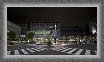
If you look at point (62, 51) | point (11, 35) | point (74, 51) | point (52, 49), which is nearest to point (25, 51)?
point (11, 35)

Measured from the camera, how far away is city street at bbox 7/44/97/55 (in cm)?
492

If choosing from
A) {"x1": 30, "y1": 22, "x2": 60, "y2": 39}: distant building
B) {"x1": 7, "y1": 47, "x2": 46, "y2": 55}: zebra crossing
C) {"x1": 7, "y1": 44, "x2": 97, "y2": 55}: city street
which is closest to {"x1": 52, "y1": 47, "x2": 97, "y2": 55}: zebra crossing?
{"x1": 7, "y1": 44, "x2": 97, "y2": 55}: city street

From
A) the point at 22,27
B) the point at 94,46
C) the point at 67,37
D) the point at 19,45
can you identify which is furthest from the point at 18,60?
the point at 94,46

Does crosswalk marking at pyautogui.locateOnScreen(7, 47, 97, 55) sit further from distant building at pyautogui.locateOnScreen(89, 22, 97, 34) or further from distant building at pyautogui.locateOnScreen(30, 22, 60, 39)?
distant building at pyautogui.locateOnScreen(89, 22, 97, 34)

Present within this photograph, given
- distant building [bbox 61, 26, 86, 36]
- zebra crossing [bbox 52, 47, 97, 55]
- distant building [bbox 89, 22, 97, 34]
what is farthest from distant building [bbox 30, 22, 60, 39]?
distant building [bbox 89, 22, 97, 34]

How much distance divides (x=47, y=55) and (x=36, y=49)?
0.28m

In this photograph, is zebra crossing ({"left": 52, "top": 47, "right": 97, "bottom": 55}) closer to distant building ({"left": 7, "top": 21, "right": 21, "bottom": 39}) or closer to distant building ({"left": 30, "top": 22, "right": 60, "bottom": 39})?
distant building ({"left": 30, "top": 22, "right": 60, "bottom": 39})

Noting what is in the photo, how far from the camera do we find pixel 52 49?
5.01m

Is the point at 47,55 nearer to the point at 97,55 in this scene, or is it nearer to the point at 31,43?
the point at 31,43

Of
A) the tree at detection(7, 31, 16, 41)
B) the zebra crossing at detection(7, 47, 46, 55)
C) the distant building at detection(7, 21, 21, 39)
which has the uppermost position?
the distant building at detection(7, 21, 21, 39)

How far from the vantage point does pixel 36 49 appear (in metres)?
4.96

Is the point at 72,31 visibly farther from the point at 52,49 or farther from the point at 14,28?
the point at 14,28

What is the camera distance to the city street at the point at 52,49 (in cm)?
492

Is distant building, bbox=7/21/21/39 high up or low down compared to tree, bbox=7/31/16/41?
up
